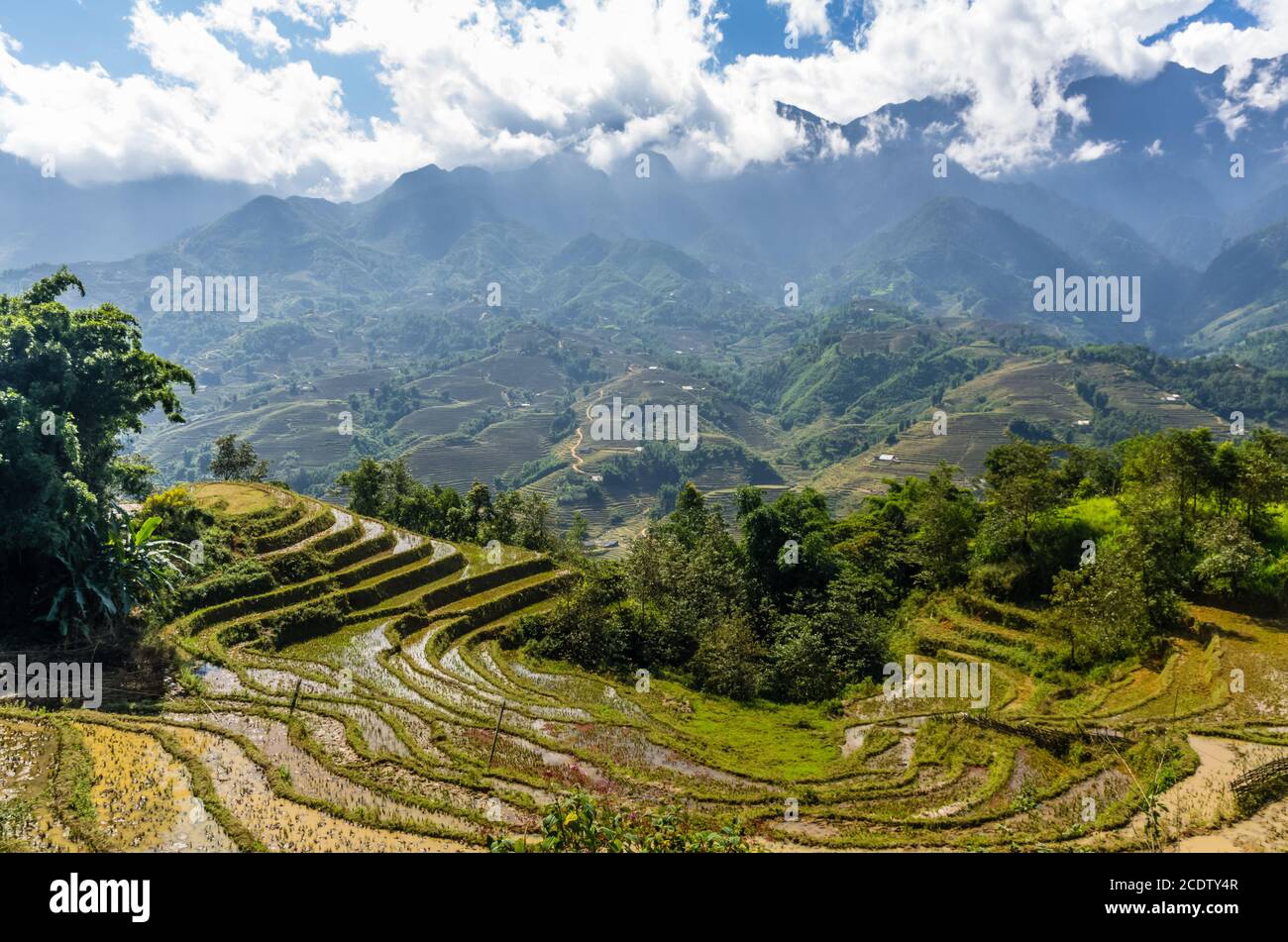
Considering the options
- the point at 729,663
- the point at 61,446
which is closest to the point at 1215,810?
the point at 729,663

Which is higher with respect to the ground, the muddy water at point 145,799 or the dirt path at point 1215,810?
the muddy water at point 145,799

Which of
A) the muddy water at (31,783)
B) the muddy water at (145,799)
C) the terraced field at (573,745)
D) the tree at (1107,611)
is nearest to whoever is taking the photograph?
the muddy water at (31,783)

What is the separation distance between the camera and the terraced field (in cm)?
1376

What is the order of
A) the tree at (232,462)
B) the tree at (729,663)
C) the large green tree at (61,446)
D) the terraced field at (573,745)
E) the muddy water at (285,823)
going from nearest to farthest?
the muddy water at (285,823)
the terraced field at (573,745)
the large green tree at (61,446)
the tree at (729,663)
the tree at (232,462)

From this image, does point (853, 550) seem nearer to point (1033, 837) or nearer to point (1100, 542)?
point (1100, 542)

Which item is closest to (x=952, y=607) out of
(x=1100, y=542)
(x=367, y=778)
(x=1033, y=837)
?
(x=1100, y=542)

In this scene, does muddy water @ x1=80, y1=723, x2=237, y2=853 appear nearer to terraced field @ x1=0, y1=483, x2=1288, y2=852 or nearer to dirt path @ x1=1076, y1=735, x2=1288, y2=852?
terraced field @ x1=0, y1=483, x2=1288, y2=852

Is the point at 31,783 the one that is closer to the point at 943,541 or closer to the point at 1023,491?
the point at 1023,491

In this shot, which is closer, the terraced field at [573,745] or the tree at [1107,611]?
the terraced field at [573,745]

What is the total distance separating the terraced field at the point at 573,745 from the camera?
45.1 ft

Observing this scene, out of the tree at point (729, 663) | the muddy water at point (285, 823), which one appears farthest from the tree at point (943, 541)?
the muddy water at point (285, 823)

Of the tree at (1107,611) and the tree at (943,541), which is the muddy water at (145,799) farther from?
the tree at (943,541)

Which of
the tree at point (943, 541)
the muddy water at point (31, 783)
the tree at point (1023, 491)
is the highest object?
the tree at point (1023, 491)
